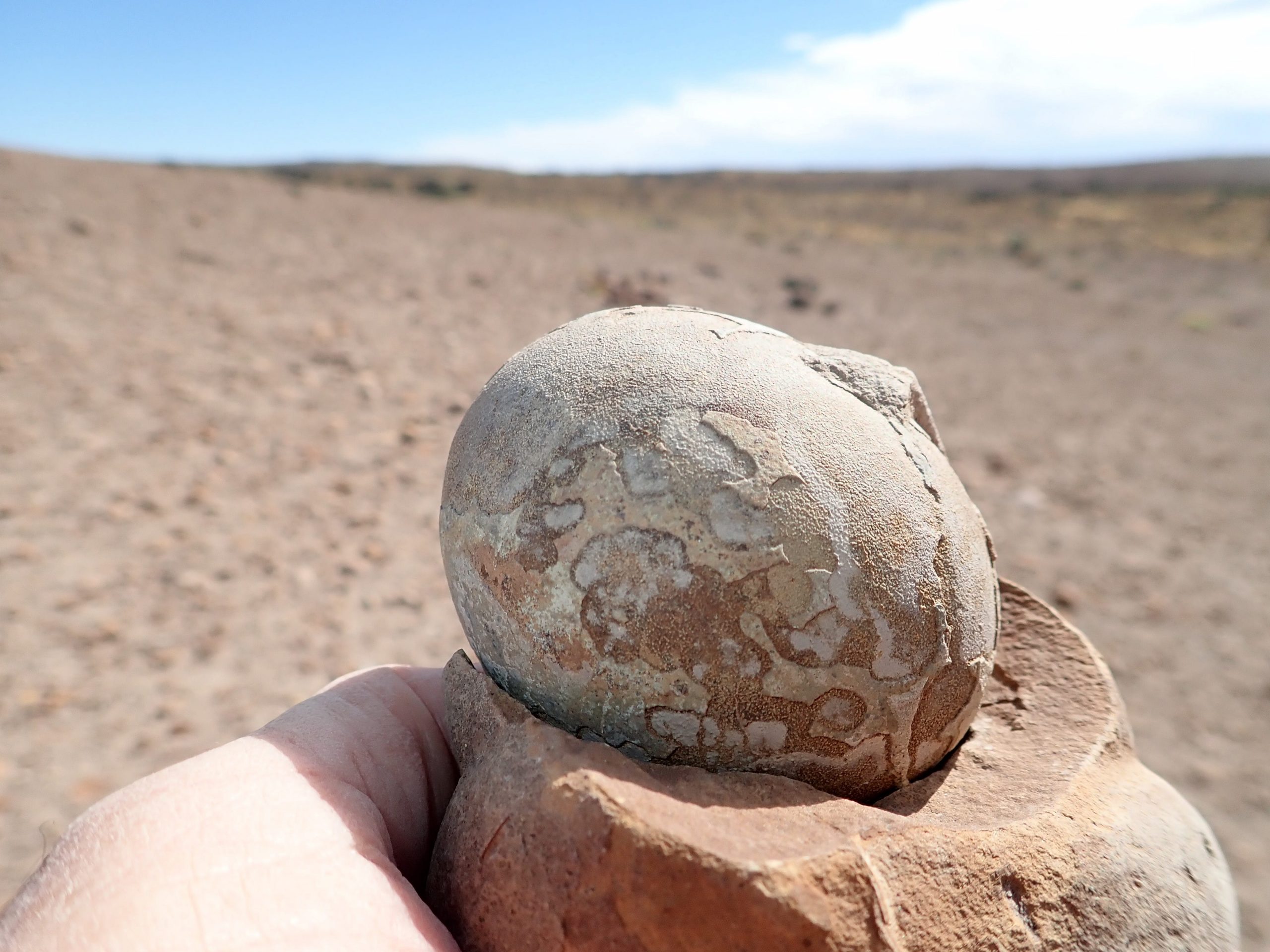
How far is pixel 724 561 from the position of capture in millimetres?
1726

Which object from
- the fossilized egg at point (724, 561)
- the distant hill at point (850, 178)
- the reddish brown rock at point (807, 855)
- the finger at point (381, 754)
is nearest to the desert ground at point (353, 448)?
the finger at point (381, 754)

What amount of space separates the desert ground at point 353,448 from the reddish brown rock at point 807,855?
Answer: 6.53 feet

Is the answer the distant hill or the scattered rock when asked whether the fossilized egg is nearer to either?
the scattered rock

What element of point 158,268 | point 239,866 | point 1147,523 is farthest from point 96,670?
point 1147,523

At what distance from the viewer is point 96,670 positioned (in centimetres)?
404

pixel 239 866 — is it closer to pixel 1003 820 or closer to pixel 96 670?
pixel 1003 820

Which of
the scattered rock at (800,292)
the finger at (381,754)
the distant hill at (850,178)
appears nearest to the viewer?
the finger at (381,754)

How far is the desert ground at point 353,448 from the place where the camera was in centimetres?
412

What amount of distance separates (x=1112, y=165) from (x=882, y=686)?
80.0m

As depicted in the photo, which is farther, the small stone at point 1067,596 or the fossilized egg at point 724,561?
the small stone at point 1067,596

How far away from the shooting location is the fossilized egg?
1.74 m

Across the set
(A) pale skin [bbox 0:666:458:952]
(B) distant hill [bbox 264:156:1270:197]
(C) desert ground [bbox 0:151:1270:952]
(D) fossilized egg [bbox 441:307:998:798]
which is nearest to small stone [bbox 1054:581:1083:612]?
(C) desert ground [bbox 0:151:1270:952]

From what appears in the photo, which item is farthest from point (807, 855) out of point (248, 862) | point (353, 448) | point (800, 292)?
point (800, 292)

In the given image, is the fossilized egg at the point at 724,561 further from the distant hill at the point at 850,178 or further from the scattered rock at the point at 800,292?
the distant hill at the point at 850,178
